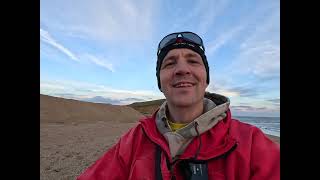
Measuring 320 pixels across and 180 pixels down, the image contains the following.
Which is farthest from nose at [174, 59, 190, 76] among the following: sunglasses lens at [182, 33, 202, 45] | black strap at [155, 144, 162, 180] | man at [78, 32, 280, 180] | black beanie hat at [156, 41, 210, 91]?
black strap at [155, 144, 162, 180]

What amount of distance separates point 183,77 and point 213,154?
1.97ft

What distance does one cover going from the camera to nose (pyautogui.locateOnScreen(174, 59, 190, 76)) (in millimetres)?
1966

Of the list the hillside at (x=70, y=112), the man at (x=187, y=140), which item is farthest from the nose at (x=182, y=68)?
the hillside at (x=70, y=112)

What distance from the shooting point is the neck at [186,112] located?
6.76 feet

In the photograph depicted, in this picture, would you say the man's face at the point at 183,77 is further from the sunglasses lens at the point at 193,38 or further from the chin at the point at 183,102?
the sunglasses lens at the point at 193,38

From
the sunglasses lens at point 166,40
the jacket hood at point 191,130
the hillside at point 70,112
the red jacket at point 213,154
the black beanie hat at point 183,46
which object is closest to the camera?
the red jacket at point 213,154

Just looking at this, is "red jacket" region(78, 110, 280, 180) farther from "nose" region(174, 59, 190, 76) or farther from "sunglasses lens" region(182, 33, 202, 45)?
"sunglasses lens" region(182, 33, 202, 45)

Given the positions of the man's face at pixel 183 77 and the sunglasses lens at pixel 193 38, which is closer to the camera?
the man's face at pixel 183 77

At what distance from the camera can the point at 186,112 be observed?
2.07 meters

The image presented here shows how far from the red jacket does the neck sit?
7.5 inches

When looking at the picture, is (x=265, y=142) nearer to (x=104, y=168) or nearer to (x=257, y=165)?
(x=257, y=165)

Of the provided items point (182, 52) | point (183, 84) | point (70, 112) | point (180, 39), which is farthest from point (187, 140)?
point (70, 112)
